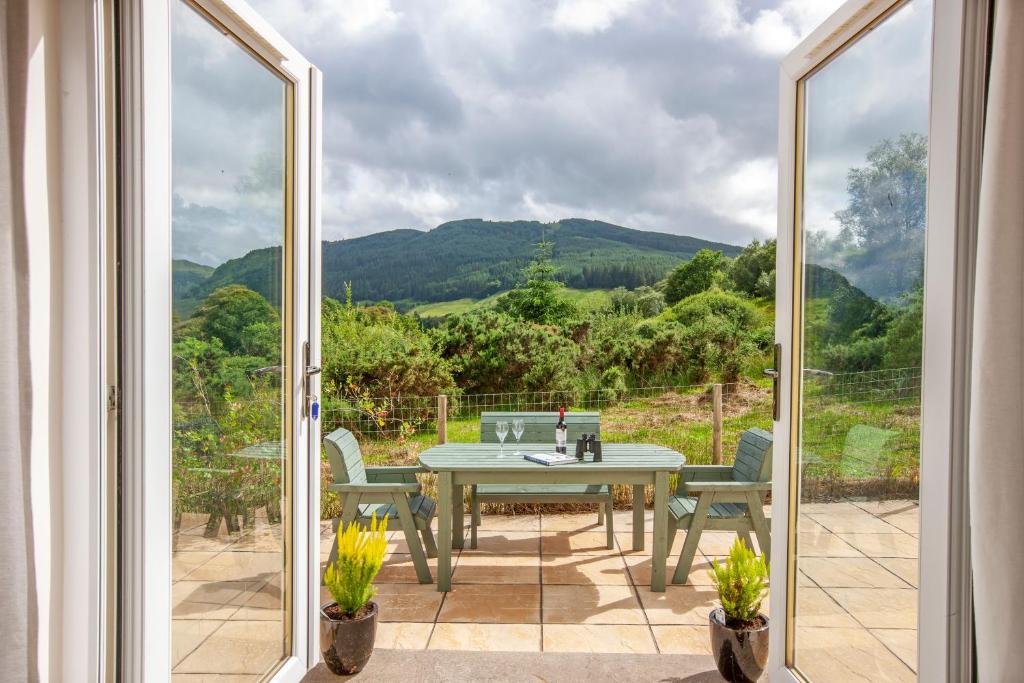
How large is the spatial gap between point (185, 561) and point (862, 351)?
1.93m

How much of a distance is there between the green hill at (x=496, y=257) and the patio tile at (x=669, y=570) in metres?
4.19

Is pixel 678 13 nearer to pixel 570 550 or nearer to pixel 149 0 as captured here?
pixel 570 550

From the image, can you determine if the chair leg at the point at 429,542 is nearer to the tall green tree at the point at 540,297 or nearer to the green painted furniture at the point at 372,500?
the green painted furniture at the point at 372,500

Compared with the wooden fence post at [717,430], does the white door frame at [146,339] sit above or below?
above

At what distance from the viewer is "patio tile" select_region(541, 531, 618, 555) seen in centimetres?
391

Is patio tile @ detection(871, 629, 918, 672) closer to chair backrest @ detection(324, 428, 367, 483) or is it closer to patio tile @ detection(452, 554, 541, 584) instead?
patio tile @ detection(452, 554, 541, 584)

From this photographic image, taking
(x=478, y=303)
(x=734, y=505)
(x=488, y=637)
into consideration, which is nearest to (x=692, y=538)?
(x=734, y=505)

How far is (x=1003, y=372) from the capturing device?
1.30m

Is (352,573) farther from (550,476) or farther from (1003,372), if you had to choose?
(1003,372)

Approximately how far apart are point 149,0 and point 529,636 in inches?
101

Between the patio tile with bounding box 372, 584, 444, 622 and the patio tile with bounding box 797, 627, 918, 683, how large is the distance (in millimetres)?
1556

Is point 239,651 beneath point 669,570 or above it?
above

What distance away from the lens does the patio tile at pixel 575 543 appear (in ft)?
12.8

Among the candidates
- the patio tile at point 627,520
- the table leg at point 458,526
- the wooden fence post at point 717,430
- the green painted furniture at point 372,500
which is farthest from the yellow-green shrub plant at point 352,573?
the wooden fence post at point 717,430
